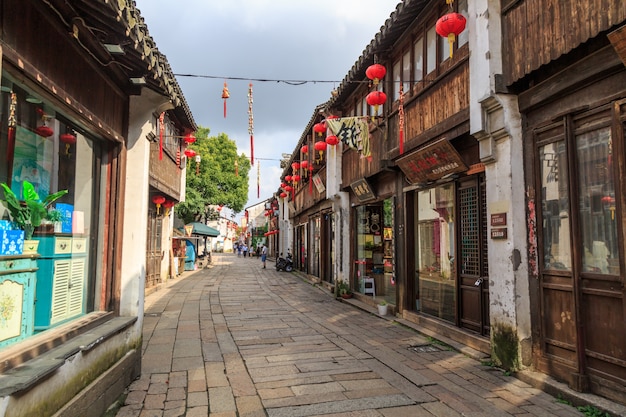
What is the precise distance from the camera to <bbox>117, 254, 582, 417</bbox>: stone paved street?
462cm

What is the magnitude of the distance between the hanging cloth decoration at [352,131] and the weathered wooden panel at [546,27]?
4.84 meters

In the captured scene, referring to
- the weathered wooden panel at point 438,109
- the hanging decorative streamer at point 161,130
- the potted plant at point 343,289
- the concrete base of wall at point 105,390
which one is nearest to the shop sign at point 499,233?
the weathered wooden panel at point 438,109

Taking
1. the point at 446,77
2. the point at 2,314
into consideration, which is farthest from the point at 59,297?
the point at 446,77

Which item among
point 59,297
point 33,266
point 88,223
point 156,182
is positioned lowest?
point 59,297

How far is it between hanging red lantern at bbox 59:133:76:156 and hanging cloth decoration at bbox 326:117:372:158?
6.39 metres

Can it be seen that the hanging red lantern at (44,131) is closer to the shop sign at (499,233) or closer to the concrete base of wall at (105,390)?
the concrete base of wall at (105,390)

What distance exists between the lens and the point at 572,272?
4.96 metres

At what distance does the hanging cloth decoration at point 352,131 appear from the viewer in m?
10.4

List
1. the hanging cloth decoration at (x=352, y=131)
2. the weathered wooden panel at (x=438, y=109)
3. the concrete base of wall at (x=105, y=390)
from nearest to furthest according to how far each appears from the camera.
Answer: the concrete base of wall at (x=105, y=390) → the weathered wooden panel at (x=438, y=109) → the hanging cloth decoration at (x=352, y=131)

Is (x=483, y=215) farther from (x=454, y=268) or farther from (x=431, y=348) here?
(x=431, y=348)

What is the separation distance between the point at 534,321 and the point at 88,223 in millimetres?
5883

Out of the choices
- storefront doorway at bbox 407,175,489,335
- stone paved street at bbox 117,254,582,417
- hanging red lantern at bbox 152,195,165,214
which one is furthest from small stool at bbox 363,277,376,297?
hanging red lantern at bbox 152,195,165,214

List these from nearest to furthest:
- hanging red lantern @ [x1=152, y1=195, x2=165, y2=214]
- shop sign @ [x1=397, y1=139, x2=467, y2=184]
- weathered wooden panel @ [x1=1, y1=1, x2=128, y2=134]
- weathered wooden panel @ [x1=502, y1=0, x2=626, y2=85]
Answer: weathered wooden panel @ [x1=1, y1=1, x2=128, y2=134] < weathered wooden panel @ [x1=502, y1=0, x2=626, y2=85] < shop sign @ [x1=397, y1=139, x2=467, y2=184] < hanging red lantern @ [x1=152, y1=195, x2=165, y2=214]

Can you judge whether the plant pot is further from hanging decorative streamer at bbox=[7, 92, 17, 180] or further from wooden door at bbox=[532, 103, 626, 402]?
wooden door at bbox=[532, 103, 626, 402]
